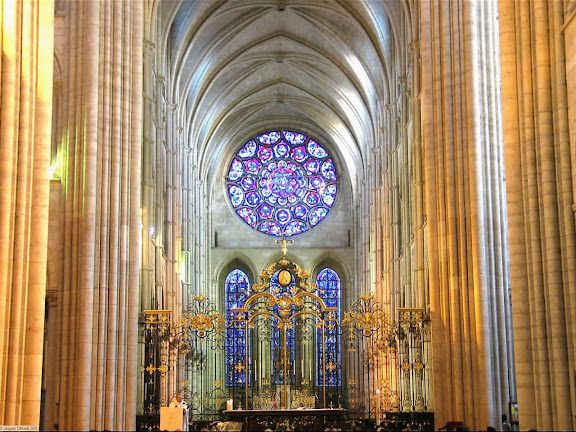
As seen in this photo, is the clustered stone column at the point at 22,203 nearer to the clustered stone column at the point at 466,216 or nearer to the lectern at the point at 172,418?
the lectern at the point at 172,418

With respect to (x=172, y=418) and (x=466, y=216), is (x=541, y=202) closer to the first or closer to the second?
(x=466, y=216)

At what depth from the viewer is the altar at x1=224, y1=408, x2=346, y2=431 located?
25.3 metres

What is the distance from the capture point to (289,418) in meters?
26.4

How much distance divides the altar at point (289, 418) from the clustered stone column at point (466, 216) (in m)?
3.27

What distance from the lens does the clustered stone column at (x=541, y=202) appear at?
15.1 m

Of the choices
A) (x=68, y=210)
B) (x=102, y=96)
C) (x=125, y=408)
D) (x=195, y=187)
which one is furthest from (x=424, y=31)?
(x=195, y=187)

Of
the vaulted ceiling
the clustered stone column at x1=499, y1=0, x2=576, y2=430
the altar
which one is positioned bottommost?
the altar

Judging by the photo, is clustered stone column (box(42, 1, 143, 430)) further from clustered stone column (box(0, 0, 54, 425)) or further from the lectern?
clustered stone column (box(0, 0, 54, 425))

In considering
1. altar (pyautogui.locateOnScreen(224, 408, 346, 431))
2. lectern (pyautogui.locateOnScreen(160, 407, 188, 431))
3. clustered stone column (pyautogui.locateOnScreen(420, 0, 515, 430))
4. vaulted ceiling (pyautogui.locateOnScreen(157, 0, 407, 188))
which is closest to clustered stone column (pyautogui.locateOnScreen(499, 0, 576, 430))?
clustered stone column (pyautogui.locateOnScreen(420, 0, 515, 430))

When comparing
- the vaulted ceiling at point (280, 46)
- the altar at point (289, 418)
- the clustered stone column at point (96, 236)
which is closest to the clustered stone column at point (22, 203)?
the clustered stone column at point (96, 236)

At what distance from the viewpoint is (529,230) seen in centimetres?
1594

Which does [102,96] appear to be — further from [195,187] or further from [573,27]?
[195,187]

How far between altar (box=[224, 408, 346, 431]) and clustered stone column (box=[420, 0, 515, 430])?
3268 mm

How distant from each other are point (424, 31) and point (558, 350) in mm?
13609
